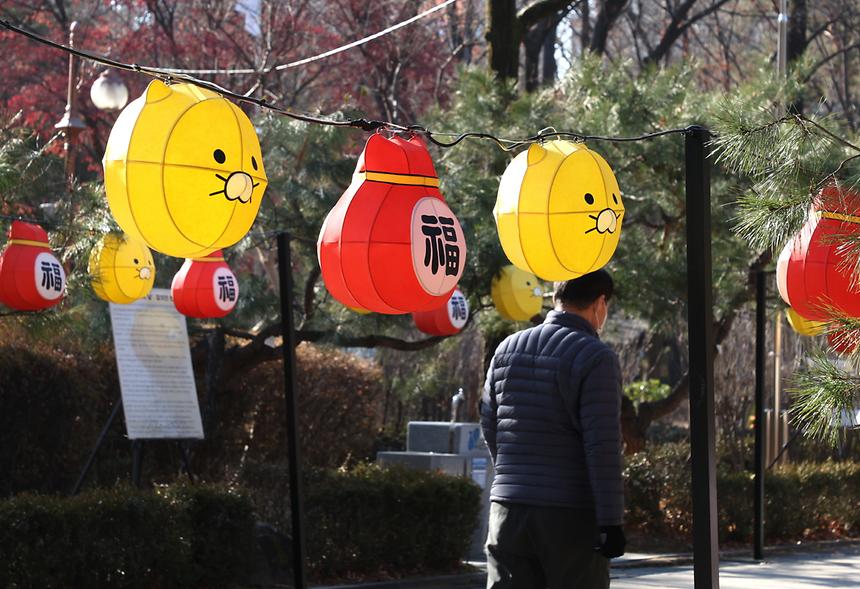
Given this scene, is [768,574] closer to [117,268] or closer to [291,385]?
[291,385]

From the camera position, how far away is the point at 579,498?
16.3ft

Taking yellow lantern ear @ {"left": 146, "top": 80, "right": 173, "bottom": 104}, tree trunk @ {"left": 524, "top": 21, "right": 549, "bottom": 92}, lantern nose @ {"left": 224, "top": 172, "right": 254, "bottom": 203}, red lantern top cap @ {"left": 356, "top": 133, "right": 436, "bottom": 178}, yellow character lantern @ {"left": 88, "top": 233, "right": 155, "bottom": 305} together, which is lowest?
yellow character lantern @ {"left": 88, "top": 233, "right": 155, "bottom": 305}

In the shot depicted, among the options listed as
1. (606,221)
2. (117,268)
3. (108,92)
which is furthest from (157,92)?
(108,92)

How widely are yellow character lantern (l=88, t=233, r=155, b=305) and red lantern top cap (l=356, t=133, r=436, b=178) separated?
164 inches

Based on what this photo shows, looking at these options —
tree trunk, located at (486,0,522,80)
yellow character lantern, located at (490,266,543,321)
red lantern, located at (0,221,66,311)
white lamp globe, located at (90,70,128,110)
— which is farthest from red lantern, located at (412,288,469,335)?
white lamp globe, located at (90,70,128,110)

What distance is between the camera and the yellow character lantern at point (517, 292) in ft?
36.8

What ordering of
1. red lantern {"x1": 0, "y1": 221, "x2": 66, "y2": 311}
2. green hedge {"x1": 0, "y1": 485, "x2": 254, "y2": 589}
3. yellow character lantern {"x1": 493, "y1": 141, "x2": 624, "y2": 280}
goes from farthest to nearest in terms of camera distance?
1. red lantern {"x1": 0, "y1": 221, "x2": 66, "y2": 311}
2. green hedge {"x1": 0, "y1": 485, "x2": 254, "y2": 589}
3. yellow character lantern {"x1": 493, "y1": 141, "x2": 624, "y2": 280}

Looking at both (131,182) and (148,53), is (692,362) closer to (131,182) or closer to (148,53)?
(131,182)

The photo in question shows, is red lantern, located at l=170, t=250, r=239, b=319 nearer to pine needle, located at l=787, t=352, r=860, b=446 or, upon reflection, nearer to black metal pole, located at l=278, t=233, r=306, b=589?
black metal pole, located at l=278, t=233, r=306, b=589

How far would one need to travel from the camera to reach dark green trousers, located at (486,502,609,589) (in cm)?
491

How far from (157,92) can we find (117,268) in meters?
4.57

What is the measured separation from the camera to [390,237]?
215 inches

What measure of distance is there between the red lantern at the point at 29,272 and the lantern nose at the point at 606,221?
4.32m

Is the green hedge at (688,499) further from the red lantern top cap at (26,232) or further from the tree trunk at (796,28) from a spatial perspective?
the tree trunk at (796,28)
